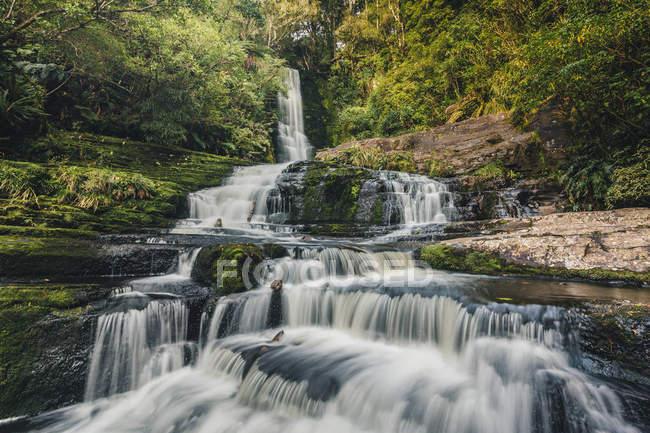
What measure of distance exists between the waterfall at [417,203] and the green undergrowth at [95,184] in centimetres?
723

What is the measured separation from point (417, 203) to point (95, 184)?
9693 mm

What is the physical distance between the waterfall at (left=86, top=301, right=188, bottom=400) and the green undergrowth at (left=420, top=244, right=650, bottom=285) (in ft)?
15.2

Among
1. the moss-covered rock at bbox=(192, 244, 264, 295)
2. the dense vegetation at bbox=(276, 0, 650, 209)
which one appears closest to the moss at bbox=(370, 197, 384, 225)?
the dense vegetation at bbox=(276, 0, 650, 209)

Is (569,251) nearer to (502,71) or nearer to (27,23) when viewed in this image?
(502,71)

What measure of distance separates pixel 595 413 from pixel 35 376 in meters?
5.31

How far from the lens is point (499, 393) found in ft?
8.82

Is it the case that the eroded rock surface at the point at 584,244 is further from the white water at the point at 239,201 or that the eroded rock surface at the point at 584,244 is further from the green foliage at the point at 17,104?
the green foliage at the point at 17,104

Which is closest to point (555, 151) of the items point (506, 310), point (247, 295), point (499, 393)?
point (506, 310)

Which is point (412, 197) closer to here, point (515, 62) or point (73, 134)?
point (515, 62)

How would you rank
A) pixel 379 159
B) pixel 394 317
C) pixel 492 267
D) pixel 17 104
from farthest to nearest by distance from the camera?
pixel 379 159 → pixel 17 104 → pixel 492 267 → pixel 394 317

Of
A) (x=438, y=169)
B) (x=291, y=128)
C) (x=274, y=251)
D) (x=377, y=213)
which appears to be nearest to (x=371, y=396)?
(x=274, y=251)

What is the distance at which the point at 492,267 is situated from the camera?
16.4ft

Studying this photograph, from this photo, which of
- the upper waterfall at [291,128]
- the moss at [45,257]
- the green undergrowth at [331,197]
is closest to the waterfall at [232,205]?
the green undergrowth at [331,197]

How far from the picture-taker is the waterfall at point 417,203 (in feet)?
30.4
